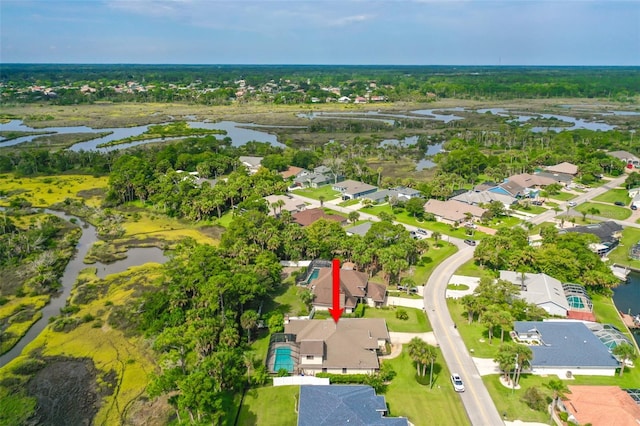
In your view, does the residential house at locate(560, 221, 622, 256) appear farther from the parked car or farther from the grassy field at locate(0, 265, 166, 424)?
the grassy field at locate(0, 265, 166, 424)

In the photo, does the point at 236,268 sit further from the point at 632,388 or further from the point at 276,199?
the point at 632,388

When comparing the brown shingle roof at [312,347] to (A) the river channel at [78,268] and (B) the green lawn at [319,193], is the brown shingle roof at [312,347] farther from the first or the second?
(B) the green lawn at [319,193]

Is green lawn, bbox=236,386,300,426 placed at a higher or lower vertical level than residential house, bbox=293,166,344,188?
lower

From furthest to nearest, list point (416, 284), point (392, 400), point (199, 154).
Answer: point (199, 154), point (416, 284), point (392, 400)

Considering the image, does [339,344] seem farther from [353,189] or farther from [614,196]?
[614,196]

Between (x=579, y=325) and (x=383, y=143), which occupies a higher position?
(x=383, y=143)

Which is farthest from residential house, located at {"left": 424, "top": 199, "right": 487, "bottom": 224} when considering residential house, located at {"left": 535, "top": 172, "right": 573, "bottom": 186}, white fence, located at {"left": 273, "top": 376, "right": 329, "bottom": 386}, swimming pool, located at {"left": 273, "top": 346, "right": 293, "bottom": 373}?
white fence, located at {"left": 273, "top": 376, "right": 329, "bottom": 386}

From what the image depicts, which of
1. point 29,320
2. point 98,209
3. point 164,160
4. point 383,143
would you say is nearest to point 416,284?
point 29,320
